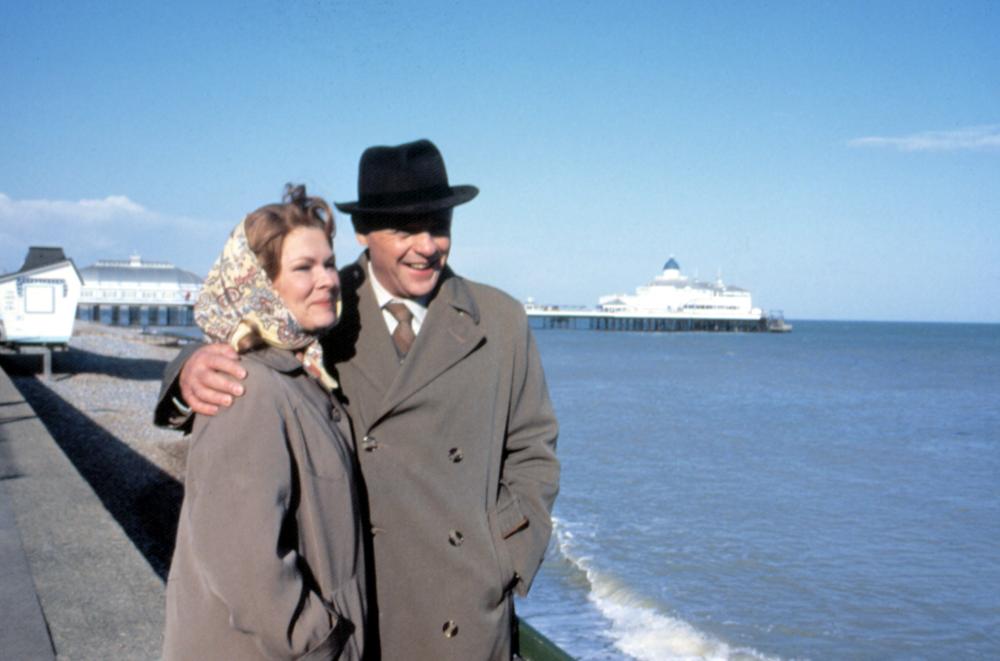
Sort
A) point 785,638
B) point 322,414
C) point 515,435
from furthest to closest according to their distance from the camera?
point 785,638
point 515,435
point 322,414

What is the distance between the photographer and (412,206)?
2.13 meters

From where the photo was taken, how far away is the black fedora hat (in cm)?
→ 215

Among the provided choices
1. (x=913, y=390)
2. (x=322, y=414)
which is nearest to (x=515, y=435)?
(x=322, y=414)

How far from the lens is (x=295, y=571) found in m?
1.68

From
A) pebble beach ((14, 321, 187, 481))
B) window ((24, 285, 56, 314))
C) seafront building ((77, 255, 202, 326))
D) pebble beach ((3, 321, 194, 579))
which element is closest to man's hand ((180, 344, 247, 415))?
pebble beach ((3, 321, 194, 579))

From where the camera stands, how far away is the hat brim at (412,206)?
6.98ft

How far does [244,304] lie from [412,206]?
48 centimetres

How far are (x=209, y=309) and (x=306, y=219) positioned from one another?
259mm

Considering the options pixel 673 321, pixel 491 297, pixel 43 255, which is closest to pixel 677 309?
pixel 673 321

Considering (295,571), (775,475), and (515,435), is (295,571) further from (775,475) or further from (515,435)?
(775,475)

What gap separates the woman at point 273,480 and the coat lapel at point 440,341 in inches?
7.7

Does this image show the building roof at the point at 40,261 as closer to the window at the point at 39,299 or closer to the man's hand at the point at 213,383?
the window at the point at 39,299

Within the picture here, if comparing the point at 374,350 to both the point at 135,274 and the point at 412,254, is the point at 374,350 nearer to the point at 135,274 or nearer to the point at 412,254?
the point at 412,254

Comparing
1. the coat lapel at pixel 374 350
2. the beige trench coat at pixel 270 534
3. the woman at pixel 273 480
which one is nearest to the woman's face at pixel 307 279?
the woman at pixel 273 480
